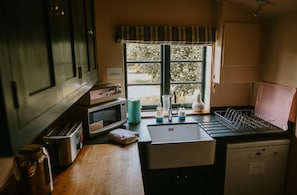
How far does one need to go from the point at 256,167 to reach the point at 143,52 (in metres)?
1.65

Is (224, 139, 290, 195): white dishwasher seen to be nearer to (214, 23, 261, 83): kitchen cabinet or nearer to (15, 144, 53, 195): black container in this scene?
(214, 23, 261, 83): kitchen cabinet

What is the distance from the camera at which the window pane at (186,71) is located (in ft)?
8.44

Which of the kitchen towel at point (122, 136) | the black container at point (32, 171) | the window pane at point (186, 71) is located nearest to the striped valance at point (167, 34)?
the window pane at point (186, 71)

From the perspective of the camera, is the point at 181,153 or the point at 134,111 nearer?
the point at 181,153

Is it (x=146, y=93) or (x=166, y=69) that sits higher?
(x=166, y=69)

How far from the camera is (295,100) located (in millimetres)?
1946

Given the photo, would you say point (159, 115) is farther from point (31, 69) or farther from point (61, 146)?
point (31, 69)

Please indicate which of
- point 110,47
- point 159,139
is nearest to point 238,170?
point 159,139

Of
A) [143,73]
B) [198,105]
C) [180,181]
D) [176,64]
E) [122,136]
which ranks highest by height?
[176,64]

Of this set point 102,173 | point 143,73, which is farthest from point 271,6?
point 102,173

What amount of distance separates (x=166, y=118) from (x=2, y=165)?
1.65 meters

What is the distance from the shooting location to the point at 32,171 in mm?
1115

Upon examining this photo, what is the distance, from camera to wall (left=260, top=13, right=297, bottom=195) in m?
1.94

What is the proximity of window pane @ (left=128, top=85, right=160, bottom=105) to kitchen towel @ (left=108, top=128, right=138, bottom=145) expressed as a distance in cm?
73
